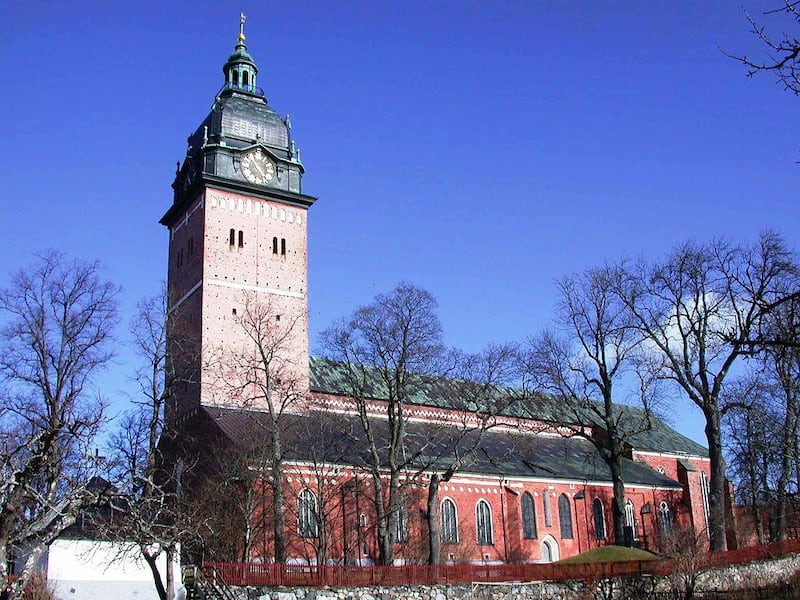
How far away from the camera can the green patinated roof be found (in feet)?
160

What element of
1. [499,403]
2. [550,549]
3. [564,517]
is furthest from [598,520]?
[499,403]

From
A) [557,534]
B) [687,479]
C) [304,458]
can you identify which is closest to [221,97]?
[304,458]

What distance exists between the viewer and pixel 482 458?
49156 mm

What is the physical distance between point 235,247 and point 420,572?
2322cm

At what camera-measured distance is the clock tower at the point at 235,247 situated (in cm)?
4516

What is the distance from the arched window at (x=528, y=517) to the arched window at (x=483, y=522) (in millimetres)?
2543

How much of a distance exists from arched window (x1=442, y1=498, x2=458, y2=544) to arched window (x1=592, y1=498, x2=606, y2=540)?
34.9ft

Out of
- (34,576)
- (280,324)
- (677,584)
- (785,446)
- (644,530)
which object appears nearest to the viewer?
(34,576)

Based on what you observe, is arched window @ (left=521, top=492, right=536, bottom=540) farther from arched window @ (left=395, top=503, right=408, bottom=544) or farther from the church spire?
the church spire

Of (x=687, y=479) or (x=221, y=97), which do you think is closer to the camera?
(x=221, y=97)

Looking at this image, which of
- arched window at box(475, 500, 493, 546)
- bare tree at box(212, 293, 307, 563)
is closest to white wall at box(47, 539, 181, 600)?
bare tree at box(212, 293, 307, 563)

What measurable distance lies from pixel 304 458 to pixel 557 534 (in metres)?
17.4

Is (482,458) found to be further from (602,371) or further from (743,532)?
(743,532)

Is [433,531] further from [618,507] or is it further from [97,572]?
[97,572]
